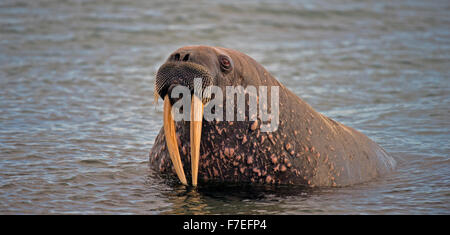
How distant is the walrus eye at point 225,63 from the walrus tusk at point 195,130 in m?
0.46

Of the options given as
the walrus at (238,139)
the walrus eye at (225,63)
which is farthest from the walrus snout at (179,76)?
the walrus eye at (225,63)

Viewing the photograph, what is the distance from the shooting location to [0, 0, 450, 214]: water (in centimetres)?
709

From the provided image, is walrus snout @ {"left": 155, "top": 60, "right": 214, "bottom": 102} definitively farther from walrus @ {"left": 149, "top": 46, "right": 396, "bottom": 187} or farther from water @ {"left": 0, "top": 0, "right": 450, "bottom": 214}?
water @ {"left": 0, "top": 0, "right": 450, "bottom": 214}

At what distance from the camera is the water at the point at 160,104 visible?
23.2 feet

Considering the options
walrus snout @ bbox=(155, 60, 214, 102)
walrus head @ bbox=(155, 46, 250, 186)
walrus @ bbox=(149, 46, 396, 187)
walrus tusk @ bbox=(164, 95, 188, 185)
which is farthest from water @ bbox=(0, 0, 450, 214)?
walrus snout @ bbox=(155, 60, 214, 102)

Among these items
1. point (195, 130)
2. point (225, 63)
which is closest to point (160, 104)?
point (225, 63)

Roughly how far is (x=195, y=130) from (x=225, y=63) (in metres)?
0.71

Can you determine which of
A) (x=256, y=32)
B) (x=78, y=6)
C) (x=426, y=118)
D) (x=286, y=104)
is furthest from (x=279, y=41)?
(x=286, y=104)

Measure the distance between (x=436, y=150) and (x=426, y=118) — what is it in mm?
1946

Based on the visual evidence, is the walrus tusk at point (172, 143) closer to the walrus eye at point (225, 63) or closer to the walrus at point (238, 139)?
the walrus at point (238, 139)

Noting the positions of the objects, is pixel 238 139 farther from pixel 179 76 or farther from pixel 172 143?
pixel 179 76

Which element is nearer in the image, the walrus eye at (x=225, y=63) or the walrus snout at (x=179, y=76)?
the walrus snout at (x=179, y=76)

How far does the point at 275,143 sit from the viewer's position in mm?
7023

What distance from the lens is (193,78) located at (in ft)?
20.8
